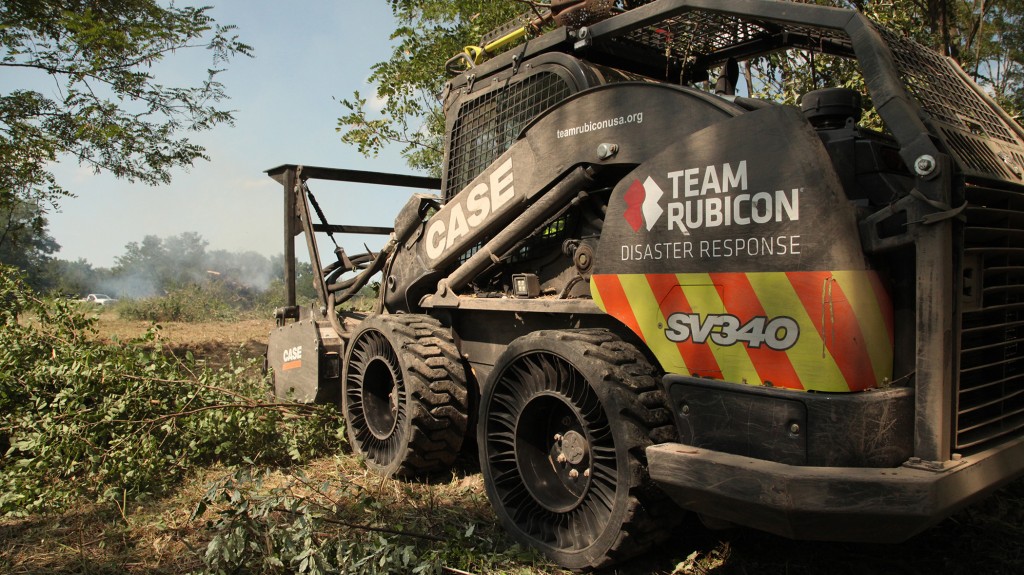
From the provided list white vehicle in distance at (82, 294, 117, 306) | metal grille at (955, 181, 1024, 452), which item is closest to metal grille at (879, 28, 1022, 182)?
metal grille at (955, 181, 1024, 452)

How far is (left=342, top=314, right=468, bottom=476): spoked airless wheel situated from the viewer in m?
4.93

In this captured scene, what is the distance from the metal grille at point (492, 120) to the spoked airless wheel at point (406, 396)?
1139 mm

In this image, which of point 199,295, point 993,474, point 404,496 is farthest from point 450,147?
point 199,295

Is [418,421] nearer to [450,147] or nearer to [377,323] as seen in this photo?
[377,323]

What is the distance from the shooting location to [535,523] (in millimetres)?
4043

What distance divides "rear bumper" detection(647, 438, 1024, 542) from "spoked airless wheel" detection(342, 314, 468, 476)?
80.8 inches

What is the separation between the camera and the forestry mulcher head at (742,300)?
9.31 feet

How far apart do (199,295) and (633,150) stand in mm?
19957

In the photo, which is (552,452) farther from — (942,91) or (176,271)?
(176,271)

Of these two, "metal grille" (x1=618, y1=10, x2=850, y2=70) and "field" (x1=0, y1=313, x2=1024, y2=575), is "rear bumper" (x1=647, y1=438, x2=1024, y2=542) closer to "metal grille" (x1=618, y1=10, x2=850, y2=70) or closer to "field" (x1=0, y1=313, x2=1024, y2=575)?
"field" (x1=0, y1=313, x2=1024, y2=575)

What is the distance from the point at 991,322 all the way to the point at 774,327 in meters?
1.05

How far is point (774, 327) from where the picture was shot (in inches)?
119

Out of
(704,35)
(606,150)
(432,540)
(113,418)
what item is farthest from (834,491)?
(113,418)

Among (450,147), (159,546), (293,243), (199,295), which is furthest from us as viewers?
(199,295)
